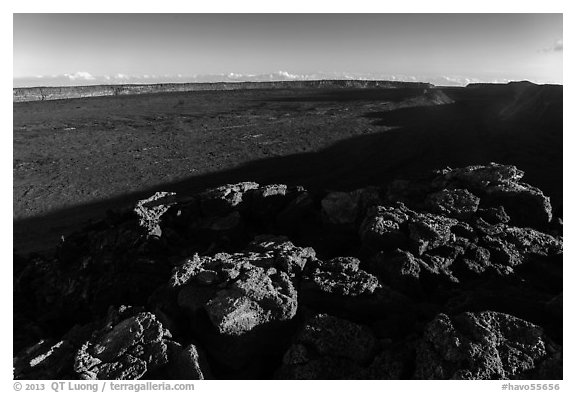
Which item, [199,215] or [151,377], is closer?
[151,377]

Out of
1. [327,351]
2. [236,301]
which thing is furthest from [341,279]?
[236,301]

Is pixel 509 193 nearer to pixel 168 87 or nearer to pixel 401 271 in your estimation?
pixel 401 271

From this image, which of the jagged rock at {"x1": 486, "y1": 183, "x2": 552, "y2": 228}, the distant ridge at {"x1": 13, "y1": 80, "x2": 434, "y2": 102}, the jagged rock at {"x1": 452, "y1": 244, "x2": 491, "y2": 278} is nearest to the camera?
the jagged rock at {"x1": 452, "y1": 244, "x2": 491, "y2": 278}

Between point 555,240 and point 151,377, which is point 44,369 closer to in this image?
point 151,377

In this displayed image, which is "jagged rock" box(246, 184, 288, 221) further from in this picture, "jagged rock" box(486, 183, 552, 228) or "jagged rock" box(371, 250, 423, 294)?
"jagged rock" box(486, 183, 552, 228)

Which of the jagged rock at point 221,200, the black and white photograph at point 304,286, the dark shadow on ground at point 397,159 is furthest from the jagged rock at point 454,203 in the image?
the dark shadow on ground at point 397,159

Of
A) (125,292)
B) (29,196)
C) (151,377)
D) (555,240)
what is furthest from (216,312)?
(29,196)

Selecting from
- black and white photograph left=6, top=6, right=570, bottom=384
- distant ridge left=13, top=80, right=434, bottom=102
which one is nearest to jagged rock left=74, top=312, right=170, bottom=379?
black and white photograph left=6, top=6, right=570, bottom=384
